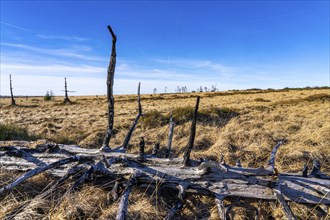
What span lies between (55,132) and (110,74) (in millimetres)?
7022

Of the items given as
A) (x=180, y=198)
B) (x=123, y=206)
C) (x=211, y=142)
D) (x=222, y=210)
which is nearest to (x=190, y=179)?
(x=180, y=198)

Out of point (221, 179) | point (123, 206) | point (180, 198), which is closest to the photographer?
point (123, 206)

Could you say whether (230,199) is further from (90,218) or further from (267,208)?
(90,218)

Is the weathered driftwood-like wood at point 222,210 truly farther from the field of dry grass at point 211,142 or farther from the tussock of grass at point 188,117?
the tussock of grass at point 188,117

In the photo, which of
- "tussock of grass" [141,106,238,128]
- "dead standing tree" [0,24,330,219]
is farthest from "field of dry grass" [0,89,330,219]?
"dead standing tree" [0,24,330,219]

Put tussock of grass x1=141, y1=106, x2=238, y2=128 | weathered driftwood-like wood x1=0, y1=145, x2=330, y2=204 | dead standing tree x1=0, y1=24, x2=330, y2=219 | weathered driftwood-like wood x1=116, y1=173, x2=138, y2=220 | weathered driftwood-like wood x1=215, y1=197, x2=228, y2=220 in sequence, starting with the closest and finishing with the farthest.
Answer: weathered driftwood-like wood x1=116, y1=173, x2=138, y2=220, weathered driftwood-like wood x1=215, y1=197, x2=228, y2=220, dead standing tree x1=0, y1=24, x2=330, y2=219, weathered driftwood-like wood x1=0, y1=145, x2=330, y2=204, tussock of grass x1=141, y1=106, x2=238, y2=128

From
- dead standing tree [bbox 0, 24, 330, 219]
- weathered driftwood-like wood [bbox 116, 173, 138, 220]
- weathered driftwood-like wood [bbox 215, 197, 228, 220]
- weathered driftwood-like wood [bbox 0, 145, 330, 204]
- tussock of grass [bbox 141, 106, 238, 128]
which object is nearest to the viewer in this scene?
weathered driftwood-like wood [bbox 116, 173, 138, 220]

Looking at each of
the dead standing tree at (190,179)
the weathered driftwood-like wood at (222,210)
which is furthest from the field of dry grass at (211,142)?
the weathered driftwood-like wood at (222,210)

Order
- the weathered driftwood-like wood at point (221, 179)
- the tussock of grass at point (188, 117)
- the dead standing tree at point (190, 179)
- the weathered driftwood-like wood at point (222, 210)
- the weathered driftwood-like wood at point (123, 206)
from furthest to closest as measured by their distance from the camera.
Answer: the tussock of grass at point (188, 117)
the weathered driftwood-like wood at point (221, 179)
the dead standing tree at point (190, 179)
the weathered driftwood-like wood at point (222, 210)
the weathered driftwood-like wood at point (123, 206)

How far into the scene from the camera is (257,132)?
25.8 ft

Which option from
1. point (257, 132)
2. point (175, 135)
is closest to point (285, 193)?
point (257, 132)

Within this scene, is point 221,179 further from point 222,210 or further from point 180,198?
point 180,198

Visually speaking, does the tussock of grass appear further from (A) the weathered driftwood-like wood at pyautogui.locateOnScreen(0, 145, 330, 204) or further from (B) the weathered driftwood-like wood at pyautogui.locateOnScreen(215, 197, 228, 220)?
(B) the weathered driftwood-like wood at pyautogui.locateOnScreen(215, 197, 228, 220)

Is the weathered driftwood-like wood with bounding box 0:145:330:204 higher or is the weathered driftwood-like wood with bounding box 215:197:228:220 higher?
the weathered driftwood-like wood with bounding box 0:145:330:204
